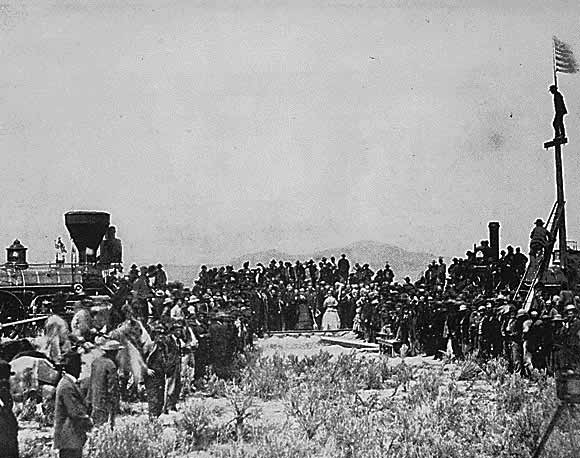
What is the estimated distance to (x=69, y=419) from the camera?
18.6 feet

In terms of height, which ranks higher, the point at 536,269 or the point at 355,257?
the point at 355,257

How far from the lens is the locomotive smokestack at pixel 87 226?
6.93 m

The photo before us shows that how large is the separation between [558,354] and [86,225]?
4612 mm

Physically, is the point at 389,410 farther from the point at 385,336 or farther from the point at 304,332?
the point at 304,332

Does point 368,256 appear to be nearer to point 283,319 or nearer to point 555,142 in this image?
point 555,142

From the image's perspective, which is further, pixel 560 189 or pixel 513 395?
pixel 560 189

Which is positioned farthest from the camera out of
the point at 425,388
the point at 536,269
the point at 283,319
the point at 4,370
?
the point at 283,319

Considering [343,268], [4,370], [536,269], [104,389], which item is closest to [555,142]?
[536,269]

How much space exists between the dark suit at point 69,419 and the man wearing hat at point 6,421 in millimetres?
337

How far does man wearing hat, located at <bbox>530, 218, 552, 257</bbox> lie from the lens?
7742mm

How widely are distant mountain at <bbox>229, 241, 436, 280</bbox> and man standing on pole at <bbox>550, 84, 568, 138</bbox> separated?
1.74 metres

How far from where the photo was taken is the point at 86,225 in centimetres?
708

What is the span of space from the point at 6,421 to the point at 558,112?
5.54 meters

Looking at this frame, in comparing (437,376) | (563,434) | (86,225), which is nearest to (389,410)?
(437,376)
